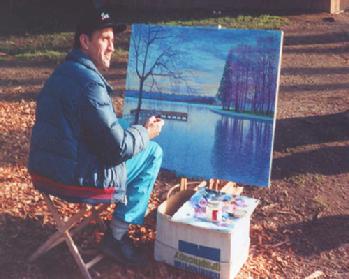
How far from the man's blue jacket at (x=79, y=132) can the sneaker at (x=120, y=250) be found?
53 cm

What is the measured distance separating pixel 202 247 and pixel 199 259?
99 millimetres

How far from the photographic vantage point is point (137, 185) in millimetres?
3654

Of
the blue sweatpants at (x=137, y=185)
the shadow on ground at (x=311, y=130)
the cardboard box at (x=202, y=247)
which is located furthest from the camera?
the shadow on ground at (x=311, y=130)

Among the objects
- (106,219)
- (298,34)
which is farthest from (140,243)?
(298,34)

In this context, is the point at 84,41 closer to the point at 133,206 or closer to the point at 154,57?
the point at 154,57

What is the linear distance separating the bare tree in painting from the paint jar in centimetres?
89

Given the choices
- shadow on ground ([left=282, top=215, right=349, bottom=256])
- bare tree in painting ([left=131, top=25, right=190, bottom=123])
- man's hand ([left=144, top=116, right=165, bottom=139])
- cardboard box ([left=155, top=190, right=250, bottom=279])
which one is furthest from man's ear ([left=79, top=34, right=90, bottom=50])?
shadow on ground ([left=282, top=215, right=349, bottom=256])

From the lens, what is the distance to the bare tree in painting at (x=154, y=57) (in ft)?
13.6

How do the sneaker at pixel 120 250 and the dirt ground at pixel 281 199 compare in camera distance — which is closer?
the sneaker at pixel 120 250

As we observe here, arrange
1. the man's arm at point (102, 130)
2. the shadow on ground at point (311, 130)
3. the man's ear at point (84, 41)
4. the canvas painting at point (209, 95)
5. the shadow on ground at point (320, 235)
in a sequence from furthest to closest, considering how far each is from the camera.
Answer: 1. the shadow on ground at point (311, 130)
2. the shadow on ground at point (320, 235)
3. the canvas painting at point (209, 95)
4. the man's ear at point (84, 41)
5. the man's arm at point (102, 130)

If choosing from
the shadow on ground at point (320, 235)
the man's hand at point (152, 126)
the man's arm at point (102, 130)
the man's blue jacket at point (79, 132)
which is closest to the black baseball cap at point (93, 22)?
the man's blue jacket at point (79, 132)

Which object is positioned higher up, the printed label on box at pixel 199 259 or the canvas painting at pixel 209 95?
the canvas painting at pixel 209 95

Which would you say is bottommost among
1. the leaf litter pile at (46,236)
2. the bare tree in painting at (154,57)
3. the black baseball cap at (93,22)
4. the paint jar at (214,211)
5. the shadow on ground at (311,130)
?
the leaf litter pile at (46,236)

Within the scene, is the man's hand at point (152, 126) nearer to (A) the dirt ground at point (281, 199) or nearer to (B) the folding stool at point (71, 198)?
(B) the folding stool at point (71, 198)
